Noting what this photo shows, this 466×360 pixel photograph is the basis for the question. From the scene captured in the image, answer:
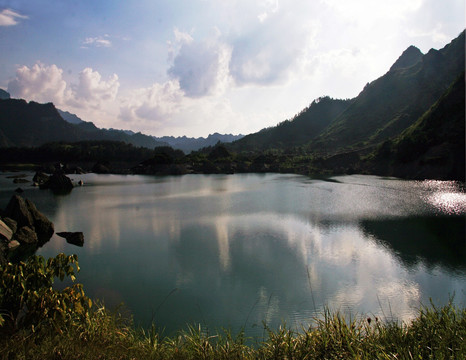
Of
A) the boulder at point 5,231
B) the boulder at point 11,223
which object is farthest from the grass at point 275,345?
the boulder at point 11,223

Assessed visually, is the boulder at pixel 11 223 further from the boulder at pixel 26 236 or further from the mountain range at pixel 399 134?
the mountain range at pixel 399 134

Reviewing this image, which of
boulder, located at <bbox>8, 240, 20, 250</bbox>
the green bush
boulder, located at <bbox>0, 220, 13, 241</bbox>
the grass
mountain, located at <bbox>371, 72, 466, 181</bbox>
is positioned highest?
mountain, located at <bbox>371, 72, 466, 181</bbox>

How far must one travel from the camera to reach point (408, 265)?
64.3 feet

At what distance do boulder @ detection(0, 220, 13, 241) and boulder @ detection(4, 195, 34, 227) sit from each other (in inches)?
87.9

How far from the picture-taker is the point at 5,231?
24016 millimetres

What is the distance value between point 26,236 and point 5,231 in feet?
5.49

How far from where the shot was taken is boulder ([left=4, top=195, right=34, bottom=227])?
27.3 meters

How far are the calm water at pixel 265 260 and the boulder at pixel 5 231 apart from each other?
118 inches

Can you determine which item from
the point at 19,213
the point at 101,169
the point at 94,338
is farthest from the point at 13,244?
the point at 101,169

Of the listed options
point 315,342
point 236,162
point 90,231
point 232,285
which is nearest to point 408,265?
point 232,285

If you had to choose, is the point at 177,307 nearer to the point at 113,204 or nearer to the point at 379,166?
the point at 113,204

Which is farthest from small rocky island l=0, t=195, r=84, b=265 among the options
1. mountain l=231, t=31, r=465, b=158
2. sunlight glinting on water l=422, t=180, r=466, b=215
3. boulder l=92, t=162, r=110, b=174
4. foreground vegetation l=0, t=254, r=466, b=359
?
mountain l=231, t=31, r=465, b=158

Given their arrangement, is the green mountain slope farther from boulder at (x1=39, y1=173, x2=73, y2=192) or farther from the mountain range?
boulder at (x1=39, y1=173, x2=73, y2=192)

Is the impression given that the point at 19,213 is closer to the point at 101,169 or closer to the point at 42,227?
the point at 42,227
